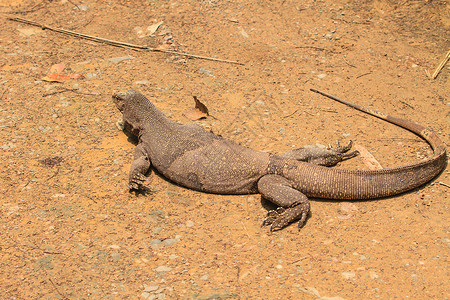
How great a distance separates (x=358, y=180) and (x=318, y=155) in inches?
34.8

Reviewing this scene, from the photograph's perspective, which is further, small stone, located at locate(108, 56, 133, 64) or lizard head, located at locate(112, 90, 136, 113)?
small stone, located at locate(108, 56, 133, 64)

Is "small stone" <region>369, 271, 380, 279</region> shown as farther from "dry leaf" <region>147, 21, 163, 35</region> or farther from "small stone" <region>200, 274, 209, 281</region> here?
"dry leaf" <region>147, 21, 163, 35</region>

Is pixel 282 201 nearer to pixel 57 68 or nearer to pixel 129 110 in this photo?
pixel 129 110

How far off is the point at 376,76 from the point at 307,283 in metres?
5.84

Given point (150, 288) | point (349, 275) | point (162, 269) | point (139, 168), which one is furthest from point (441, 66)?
point (150, 288)

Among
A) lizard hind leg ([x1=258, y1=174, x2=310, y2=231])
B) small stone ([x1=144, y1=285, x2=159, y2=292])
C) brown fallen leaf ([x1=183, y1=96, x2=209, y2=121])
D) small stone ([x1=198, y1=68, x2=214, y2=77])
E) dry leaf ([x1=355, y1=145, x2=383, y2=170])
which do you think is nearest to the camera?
small stone ([x1=144, y1=285, x2=159, y2=292])

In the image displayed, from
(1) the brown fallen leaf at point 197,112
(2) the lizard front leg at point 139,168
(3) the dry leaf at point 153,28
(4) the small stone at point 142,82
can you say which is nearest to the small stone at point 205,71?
(4) the small stone at point 142,82

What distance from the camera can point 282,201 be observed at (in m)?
5.80

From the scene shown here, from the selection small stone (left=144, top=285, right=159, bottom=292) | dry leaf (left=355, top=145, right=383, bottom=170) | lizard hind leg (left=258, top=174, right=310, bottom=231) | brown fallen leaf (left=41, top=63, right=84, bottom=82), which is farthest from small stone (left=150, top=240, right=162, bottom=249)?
brown fallen leaf (left=41, top=63, right=84, bottom=82)

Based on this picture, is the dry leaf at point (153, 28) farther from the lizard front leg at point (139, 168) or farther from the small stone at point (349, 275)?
the small stone at point (349, 275)

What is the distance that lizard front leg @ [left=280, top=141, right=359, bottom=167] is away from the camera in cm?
653

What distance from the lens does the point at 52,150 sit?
22.8ft

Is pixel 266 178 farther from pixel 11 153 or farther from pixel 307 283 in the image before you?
pixel 11 153

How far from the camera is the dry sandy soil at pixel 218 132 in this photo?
481 centimetres
